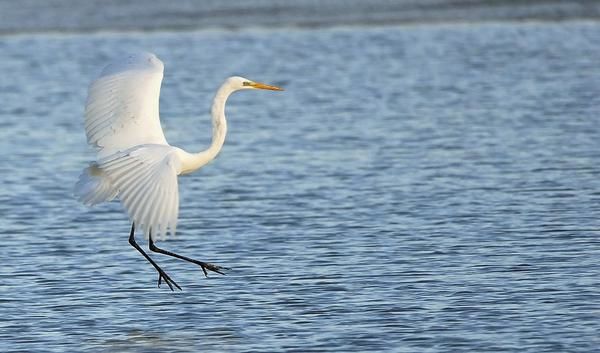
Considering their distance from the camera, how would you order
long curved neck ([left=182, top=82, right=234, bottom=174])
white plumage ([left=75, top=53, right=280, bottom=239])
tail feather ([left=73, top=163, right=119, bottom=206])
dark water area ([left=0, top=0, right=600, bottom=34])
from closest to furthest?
white plumage ([left=75, top=53, right=280, bottom=239]) → tail feather ([left=73, top=163, right=119, bottom=206]) → long curved neck ([left=182, top=82, right=234, bottom=174]) → dark water area ([left=0, top=0, right=600, bottom=34])

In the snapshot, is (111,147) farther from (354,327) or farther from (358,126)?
(358,126)

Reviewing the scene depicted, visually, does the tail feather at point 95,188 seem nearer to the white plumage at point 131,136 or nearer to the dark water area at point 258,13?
the white plumage at point 131,136

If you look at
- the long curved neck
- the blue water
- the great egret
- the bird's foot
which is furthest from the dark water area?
the bird's foot

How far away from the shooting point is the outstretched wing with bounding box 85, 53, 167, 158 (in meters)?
10.4

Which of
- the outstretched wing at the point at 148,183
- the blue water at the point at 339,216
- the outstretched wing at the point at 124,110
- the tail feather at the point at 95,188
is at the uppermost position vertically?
the outstretched wing at the point at 124,110

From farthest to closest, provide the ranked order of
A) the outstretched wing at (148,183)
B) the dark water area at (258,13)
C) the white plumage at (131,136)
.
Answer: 1. the dark water area at (258,13)
2. the white plumage at (131,136)
3. the outstretched wing at (148,183)

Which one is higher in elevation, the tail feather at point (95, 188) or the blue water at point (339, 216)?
the tail feather at point (95, 188)

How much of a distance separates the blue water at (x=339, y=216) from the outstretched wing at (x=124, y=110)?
1060 mm

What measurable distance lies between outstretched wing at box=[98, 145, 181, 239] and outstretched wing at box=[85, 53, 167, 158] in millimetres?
734

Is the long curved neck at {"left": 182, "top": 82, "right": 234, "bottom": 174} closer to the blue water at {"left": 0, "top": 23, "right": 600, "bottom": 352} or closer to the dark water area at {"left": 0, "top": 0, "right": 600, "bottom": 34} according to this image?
the blue water at {"left": 0, "top": 23, "right": 600, "bottom": 352}

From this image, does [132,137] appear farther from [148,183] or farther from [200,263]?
[148,183]

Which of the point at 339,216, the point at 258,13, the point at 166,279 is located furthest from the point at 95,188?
the point at 258,13

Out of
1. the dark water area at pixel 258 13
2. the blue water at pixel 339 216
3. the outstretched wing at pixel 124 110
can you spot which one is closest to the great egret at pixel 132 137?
the outstretched wing at pixel 124 110

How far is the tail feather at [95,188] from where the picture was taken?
9.91 metres
